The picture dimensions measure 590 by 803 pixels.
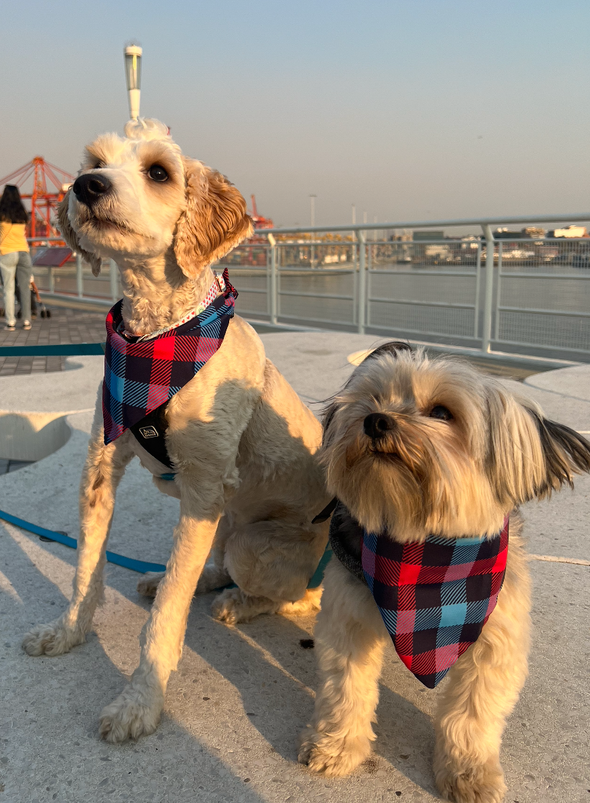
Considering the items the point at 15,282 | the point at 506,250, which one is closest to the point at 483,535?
the point at 506,250

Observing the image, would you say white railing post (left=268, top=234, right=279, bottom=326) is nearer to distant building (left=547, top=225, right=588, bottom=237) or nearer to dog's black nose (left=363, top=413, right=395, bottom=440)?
distant building (left=547, top=225, right=588, bottom=237)

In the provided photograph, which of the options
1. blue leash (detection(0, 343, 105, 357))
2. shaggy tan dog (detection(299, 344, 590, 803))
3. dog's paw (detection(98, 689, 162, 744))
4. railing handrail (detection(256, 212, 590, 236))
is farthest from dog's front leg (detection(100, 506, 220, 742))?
railing handrail (detection(256, 212, 590, 236))

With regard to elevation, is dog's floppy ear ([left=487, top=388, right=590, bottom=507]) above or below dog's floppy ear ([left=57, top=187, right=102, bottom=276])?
below

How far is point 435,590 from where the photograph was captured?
1983mm

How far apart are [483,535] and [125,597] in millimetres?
1766

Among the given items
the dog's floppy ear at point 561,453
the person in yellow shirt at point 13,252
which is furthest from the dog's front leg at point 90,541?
the person in yellow shirt at point 13,252

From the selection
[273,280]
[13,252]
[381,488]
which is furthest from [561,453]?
[13,252]

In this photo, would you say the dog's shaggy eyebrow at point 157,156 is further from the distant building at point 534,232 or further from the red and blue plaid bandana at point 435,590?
the distant building at point 534,232

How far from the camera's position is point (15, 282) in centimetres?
1434

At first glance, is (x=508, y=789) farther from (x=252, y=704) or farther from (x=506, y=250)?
(x=506, y=250)

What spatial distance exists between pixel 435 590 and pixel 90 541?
1.35 meters

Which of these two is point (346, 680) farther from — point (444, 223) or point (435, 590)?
point (444, 223)

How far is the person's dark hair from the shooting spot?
12.1m

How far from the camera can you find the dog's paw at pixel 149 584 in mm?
2930
